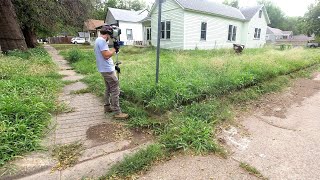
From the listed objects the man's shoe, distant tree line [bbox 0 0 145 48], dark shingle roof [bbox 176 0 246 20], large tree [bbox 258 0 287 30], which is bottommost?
the man's shoe

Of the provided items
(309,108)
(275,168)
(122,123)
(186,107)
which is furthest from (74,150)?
(309,108)

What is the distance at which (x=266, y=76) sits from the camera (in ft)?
22.1

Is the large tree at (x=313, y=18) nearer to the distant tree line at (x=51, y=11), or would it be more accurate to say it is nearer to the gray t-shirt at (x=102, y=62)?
the distant tree line at (x=51, y=11)

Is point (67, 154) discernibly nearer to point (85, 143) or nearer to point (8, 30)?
point (85, 143)

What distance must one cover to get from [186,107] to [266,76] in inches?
150

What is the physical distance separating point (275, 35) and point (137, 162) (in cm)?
5991

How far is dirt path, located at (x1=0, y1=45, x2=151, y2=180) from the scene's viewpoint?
2567 mm

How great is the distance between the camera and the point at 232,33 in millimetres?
19172

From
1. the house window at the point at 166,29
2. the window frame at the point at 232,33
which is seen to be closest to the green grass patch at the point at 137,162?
the house window at the point at 166,29

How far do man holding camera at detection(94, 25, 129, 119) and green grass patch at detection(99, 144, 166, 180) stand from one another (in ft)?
4.11

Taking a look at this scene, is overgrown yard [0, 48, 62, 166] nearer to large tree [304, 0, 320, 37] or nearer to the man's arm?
the man's arm

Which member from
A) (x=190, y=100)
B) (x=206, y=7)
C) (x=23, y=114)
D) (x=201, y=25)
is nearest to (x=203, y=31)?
(x=201, y=25)

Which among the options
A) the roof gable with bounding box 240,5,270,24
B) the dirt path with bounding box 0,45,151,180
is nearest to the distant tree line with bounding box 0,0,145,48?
the dirt path with bounding box 0,45,151,180

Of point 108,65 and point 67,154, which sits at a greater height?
point 108,65
